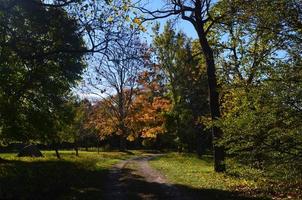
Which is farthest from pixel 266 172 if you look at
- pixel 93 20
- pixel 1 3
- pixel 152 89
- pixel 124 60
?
pixel 152 89

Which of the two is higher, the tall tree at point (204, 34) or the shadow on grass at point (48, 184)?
the tall tree at point (204, 34)

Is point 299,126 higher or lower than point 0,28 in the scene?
lower

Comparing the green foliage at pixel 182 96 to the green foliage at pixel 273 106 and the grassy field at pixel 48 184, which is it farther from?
the green foliage at pixel 273 106

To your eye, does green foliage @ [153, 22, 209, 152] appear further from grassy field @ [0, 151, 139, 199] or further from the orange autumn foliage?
grassy field @ [0, 151, 139, 199]

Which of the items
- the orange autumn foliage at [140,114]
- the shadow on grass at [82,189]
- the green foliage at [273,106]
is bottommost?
the shadow on grass at [82,189]

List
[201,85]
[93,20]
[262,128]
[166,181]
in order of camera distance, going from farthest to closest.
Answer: [201,85]
[166,181]
[93,20]
[262,128]

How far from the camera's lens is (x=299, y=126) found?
10812 mm

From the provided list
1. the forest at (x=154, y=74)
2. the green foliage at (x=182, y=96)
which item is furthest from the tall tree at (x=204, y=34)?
the green foliage at (x=182, y=96)

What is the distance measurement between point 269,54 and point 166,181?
755 centimetres

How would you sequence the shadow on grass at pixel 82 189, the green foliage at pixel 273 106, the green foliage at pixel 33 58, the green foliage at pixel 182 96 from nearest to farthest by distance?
1. the green foliage at pixel 273 106
2. the shadow on grass at pixel 82 189
3. the green foliage at pixel 33 58
4. the green foliage at pixel 182 96

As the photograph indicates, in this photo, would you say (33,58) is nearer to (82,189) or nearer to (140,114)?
(82,189)

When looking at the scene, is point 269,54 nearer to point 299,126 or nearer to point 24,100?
point 299,126

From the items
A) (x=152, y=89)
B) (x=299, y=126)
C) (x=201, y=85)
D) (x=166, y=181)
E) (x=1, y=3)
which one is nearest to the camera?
(x=299, y=126)

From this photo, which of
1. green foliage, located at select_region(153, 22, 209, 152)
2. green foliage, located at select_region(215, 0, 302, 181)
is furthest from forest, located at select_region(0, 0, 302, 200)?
green foliage, located at select_region(153, 22, 209, 152)
